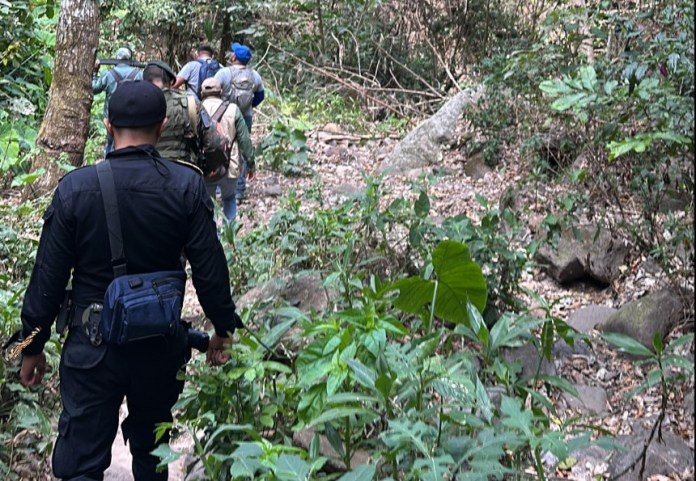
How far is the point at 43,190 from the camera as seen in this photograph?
299 inches

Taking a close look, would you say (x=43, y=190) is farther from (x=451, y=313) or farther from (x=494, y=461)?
(x=494, y=461)

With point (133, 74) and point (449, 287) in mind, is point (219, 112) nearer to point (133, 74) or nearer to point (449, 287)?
point (133, 74)

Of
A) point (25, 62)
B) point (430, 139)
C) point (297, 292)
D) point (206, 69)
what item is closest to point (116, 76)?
point (206, 69)

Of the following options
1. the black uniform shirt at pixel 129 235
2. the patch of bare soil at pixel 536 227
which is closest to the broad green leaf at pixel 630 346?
the patch of bare soil at pixel 536 227

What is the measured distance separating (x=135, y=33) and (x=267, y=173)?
6.65 metres

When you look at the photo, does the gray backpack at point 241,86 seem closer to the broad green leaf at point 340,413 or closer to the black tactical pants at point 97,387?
the black tactical pants at point 97,387

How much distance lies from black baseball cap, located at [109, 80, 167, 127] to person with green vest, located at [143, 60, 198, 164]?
109 inches

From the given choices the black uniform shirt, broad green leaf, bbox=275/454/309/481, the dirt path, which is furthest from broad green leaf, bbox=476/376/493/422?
the dirt path

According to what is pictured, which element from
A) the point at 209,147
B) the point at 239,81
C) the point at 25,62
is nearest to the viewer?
the point at 209,147

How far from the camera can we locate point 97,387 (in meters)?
3.30

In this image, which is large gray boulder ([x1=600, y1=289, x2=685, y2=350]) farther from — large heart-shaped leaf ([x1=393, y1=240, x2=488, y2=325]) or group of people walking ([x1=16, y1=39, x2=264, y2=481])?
group of people walking ([x1=16, y1=39, x2=264, y2=481])

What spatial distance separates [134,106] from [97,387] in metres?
1.16

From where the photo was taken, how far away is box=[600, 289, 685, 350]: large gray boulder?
5633 millimetres

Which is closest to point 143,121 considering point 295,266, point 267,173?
point 295,266
